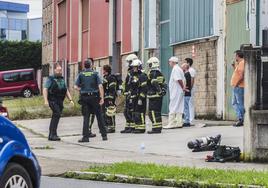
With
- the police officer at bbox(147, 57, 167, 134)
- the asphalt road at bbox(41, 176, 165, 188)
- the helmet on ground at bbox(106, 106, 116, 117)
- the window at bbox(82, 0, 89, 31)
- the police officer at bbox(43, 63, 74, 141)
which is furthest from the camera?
the window at bbox(82, 0, 89, 31)

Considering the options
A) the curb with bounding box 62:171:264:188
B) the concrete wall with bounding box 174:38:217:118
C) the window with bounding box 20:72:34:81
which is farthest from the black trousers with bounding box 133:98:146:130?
the window with bounding box 20:72:34:81

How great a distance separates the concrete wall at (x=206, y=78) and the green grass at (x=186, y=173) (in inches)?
406

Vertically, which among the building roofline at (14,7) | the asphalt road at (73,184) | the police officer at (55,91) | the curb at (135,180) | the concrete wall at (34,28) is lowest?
the asphalt road at (73,184)

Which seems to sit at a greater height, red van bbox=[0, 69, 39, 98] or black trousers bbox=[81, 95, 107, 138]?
red van bbox=[0, 69, 39, 98]

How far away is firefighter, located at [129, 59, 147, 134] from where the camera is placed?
667 inches

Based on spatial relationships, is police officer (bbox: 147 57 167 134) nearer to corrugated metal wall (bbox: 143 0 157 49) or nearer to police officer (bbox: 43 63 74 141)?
police officer (bbox: 43 63 74 141)

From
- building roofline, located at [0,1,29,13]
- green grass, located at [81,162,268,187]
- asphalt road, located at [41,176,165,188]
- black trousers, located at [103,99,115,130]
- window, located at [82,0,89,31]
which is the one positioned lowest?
asphalt road, located at [41,176,165,188]

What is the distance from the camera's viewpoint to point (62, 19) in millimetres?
47250

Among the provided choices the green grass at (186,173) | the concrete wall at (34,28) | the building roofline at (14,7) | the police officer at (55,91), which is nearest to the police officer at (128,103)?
the police officer at (55,91)

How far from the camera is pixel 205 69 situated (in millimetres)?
21703

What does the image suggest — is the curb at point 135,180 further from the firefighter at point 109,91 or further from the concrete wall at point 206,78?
the concrete wall at point 206,78

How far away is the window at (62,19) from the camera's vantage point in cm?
4642

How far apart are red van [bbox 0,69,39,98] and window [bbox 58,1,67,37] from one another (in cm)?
455

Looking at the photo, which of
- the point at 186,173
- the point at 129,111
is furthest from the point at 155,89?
the point at 186,173
